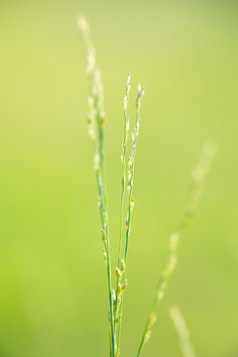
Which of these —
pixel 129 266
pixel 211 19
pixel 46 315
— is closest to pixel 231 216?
pixel 129 266

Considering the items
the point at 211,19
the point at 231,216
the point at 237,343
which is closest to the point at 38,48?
the point at 211,19

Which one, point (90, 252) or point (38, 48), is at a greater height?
point (38, 48)

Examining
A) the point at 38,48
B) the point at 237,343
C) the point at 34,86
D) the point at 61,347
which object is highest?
the point at 38,48

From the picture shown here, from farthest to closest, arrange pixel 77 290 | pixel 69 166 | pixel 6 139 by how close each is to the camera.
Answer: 1. pixel 6 139
2. pixel 69 166
3. pixel 77 290

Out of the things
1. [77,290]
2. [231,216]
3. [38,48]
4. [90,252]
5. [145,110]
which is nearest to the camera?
[77,290]

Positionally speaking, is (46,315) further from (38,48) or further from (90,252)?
(38,48)

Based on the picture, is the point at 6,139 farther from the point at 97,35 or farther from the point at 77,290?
the point at 97,35

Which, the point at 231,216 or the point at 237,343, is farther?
the point at 231,216
